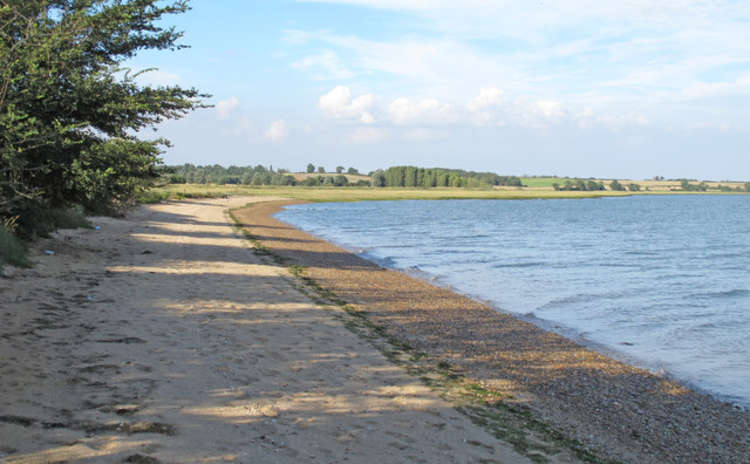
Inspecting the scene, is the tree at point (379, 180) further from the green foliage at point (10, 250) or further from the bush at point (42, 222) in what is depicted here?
the green foliage at point (10, 250)

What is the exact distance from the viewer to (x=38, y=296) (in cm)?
969

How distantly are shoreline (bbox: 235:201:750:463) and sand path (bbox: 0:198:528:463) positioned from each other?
4.29 feet

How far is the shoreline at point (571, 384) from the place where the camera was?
625cm

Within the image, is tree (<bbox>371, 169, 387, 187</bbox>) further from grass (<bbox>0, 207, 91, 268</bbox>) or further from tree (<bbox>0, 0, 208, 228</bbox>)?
tree (<bbox>0, 0, 208, 228</bbox>)

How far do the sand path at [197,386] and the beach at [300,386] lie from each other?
0.02 m

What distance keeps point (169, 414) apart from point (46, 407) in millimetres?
1061

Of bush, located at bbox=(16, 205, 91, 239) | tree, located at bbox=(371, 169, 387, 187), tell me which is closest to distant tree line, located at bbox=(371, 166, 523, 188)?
tree, located at bbox=(371, 169, 387, 187)

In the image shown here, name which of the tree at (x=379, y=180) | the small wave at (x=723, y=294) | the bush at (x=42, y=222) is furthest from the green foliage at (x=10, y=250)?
the tree at (x=379, y=180)

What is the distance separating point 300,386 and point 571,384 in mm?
3951

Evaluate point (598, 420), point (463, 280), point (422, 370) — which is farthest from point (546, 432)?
point (463, 280)

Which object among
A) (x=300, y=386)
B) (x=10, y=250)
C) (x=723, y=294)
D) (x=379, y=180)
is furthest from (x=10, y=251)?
(x=379, y=180)

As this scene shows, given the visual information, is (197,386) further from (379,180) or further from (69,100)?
(379,180)

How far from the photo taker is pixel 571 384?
8156 millimetres

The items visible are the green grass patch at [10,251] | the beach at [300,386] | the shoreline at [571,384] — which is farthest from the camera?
the green grass patch at [10,251]
